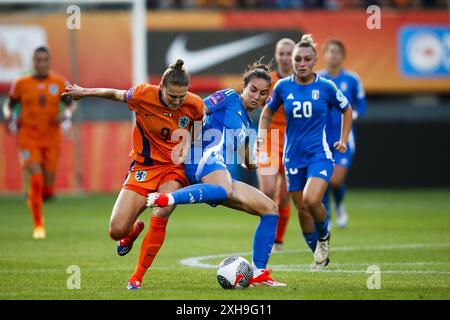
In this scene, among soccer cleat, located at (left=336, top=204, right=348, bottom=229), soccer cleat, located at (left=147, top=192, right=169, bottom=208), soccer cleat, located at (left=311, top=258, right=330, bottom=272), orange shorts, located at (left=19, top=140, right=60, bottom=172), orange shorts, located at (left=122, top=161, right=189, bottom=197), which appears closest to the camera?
soccer cleat, located at (left=147, top=192, right=169, bottom=208)

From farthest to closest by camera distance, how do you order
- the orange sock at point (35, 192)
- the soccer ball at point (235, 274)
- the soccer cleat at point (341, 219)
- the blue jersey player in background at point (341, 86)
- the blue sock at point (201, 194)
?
the soccer cleat at point (341, 219) → the blue jersey player in background at point (341, 86) → the orange sock at point (35, 192) → the soccer ball at point (235, 274) → the blue sock at point (201, 194)

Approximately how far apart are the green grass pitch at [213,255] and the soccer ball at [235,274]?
15cm

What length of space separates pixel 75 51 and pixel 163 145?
43.3 ft

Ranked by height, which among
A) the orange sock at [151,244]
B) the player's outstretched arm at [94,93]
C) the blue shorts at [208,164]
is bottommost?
the orange sock at [151,244]

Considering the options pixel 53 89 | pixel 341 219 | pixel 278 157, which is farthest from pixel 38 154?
pixel 341 219

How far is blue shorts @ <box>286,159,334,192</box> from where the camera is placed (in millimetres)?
10427

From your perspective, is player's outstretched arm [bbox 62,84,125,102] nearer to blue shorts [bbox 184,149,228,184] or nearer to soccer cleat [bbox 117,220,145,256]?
blue shorts [bbox 184,149,228,184]

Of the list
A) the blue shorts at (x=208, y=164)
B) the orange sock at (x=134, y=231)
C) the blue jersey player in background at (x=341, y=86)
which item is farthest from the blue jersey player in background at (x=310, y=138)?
the blue jersey player in background at (x=341, y=86)

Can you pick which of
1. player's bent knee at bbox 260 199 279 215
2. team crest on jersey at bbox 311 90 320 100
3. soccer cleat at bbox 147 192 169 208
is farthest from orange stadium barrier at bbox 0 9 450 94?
soccer cleat at bbox 147 192 169 208

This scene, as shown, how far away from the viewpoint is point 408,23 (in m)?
23.0

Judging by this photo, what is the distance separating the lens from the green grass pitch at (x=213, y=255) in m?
8.57

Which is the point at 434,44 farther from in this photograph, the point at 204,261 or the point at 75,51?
the point at 204,261

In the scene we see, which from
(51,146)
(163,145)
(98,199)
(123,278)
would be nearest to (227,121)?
(163,145)

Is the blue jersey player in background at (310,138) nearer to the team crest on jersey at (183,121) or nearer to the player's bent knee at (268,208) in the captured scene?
the player's bent knee at (268,208)
